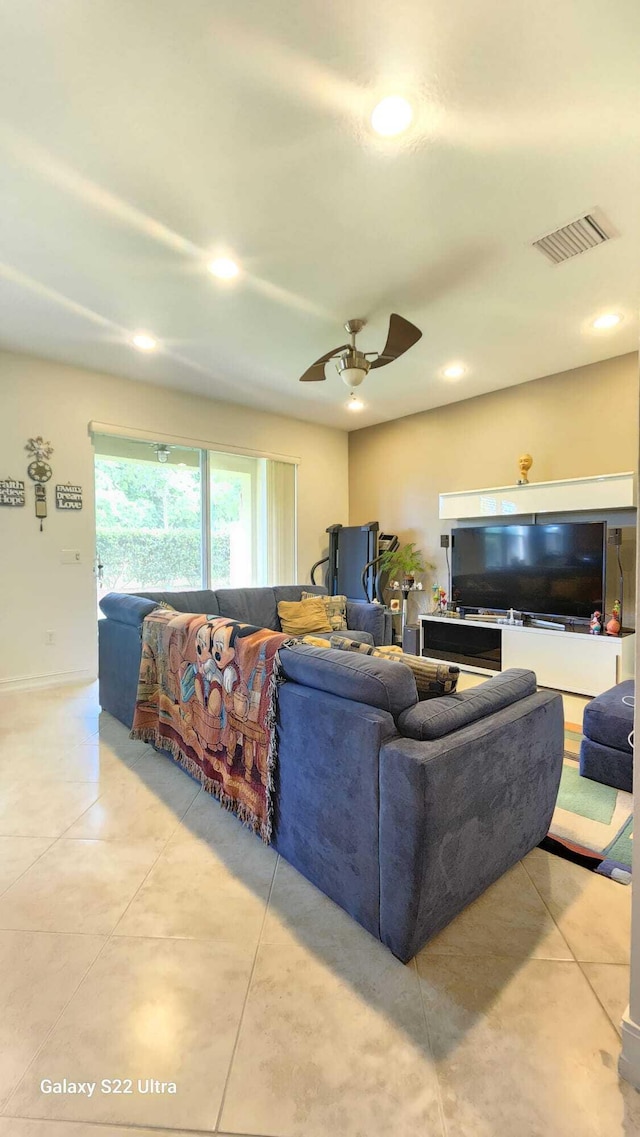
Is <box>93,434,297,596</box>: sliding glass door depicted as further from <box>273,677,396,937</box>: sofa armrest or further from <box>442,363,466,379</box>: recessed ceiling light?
<box>273,677,396,937</box>: sofa armrest

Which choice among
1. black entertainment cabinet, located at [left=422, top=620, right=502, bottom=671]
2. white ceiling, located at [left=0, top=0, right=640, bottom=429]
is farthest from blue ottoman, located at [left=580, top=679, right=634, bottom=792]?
white ceiling, located at [left=0, top=0, right=640, bottom=429]

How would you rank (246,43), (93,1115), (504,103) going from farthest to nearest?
(504,103)
(246,43)
(93,1115)

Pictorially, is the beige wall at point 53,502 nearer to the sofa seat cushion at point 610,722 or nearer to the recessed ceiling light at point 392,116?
the recessed ceiling light at point 392,116

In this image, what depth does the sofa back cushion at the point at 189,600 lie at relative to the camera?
3.44 meters

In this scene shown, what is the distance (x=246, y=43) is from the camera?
138cm

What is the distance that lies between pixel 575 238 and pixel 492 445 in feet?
7.63

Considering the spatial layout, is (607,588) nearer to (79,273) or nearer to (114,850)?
(114,850)

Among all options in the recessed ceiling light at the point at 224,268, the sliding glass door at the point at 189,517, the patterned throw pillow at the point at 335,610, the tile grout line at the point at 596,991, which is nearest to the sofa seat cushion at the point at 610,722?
the tile grout line at the point at 596,991

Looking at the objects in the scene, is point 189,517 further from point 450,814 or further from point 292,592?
point 450,814

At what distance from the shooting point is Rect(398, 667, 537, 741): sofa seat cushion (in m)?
1.27

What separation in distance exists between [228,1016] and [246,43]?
8.94 feet

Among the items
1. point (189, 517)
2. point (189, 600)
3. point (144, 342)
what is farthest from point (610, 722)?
point (189, 517)

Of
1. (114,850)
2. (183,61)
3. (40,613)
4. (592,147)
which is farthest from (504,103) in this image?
(40,613)

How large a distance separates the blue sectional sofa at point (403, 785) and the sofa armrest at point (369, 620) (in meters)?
2.53
